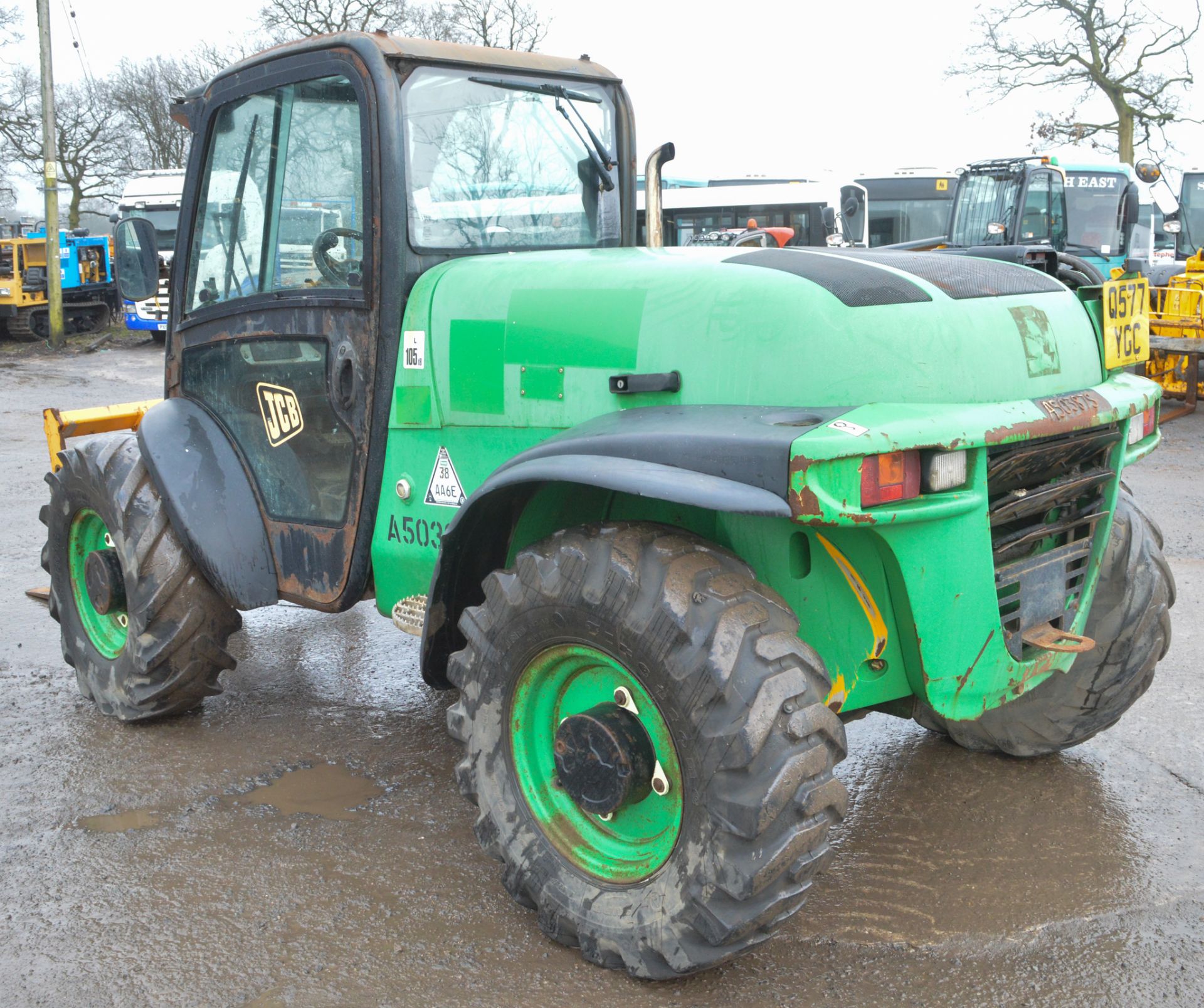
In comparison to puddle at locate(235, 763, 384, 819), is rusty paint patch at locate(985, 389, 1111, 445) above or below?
above

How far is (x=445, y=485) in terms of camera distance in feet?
11.7

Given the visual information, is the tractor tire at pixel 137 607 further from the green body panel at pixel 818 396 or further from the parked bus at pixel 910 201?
→ the parked bus at pixel 910 201

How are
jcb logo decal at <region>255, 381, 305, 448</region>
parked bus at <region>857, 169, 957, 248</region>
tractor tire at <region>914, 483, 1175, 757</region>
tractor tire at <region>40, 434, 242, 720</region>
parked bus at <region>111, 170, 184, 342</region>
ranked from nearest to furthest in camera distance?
tractor tire at <region>914, 483, 1175, 757</region>, jcb logo decal at <region>255, 381, 305, 448</region>, tractor tire at <region>40, 434, 242, 720</region>, parked bus at <region>111, 170, 184, 342</region>, parked bus at <region>857, 169, 957, 248</region>

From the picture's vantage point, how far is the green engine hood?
280cm

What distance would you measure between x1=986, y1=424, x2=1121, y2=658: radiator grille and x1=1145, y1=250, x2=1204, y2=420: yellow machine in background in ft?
32.2

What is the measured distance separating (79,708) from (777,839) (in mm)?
3263

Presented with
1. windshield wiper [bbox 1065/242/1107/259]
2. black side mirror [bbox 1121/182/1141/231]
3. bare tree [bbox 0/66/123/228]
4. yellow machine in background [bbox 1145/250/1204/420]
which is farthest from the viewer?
bare tree [bbox 0/66/123/228]

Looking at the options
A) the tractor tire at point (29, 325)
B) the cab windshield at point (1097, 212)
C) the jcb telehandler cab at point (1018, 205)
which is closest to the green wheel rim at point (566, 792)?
the jcb telehandler cab at point (1018, 205)

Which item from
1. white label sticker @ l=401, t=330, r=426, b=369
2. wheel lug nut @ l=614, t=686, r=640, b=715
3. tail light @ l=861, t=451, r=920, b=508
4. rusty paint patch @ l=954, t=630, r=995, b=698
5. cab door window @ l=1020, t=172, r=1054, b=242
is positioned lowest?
wheel lug nut @ l=614, t=686, r=640, b=715

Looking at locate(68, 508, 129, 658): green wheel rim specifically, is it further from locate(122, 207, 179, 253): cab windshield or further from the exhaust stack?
locate(122, 207, 179, 253): cab windshield

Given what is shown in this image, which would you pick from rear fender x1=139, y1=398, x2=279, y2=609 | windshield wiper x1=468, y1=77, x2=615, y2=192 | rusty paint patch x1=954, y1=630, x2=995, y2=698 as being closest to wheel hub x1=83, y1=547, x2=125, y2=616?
rear fender x1=139, y1=398, x2=279, y2=609

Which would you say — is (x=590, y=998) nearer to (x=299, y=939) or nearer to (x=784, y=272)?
(x=299, y=939)

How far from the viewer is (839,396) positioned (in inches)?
109

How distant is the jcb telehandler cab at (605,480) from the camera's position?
104 inches
